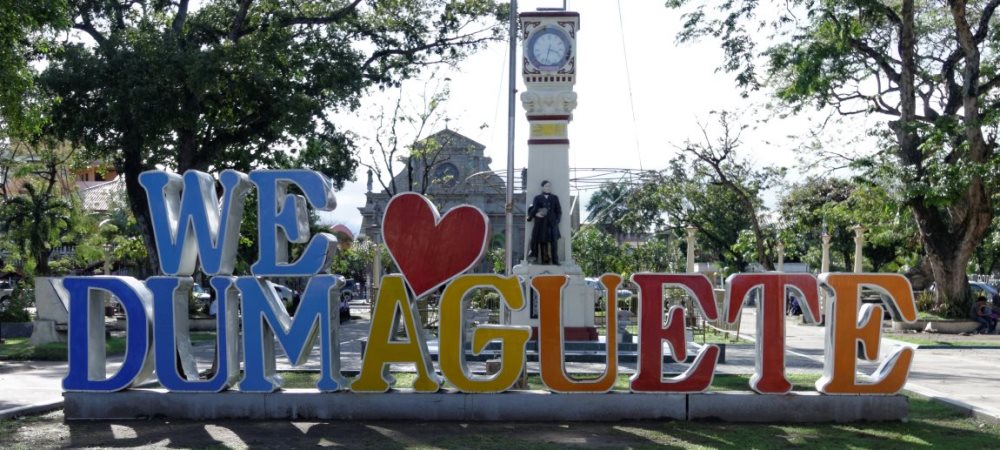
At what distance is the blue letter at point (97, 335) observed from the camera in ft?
43.9

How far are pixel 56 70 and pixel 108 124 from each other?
5.67 ft

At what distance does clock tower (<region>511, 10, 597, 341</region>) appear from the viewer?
2370 cm

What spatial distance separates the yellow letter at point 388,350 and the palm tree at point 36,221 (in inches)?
1002

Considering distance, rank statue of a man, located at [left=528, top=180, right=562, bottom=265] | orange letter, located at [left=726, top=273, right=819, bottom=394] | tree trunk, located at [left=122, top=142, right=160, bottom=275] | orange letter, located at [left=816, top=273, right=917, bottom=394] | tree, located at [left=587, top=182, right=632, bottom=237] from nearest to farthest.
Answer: orange letter, located at [left=816, top=273, right=917, bottom=394]
orange letter, located at [left=726, top=273, right=819, bottom=394]
statue of a man, located at [left=528, top=180, right=562, bottom=265]
tree trunk, located at [left=122, top=142, right=160, bottom=275]
tree, located at [left=587, top=182, right=632, bottom=237]

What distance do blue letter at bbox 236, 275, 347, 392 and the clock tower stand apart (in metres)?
10.6

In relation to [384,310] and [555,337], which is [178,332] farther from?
[555,337]

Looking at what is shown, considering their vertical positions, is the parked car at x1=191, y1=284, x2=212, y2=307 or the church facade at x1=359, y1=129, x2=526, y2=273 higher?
the church facade at x1=359, y1=129, x2=526, y2=273

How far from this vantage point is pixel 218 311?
13.4 metres

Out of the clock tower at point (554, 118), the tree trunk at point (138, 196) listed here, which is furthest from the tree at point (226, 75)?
the clock tower at point (554, 118)

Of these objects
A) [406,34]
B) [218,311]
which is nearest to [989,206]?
[406,34]

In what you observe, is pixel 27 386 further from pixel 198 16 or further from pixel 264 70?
pixel 198 16

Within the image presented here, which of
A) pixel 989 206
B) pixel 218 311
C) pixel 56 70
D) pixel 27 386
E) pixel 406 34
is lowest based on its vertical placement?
pixel 27 386

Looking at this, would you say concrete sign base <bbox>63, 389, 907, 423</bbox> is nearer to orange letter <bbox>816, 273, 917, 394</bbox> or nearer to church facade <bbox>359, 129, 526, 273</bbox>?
orange letter <bbox>816, 273, 917, 394</bbox>

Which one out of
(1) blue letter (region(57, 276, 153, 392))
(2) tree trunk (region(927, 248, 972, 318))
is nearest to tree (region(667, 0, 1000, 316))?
(2) tree trunk (region(927, 248, 972, 318))
